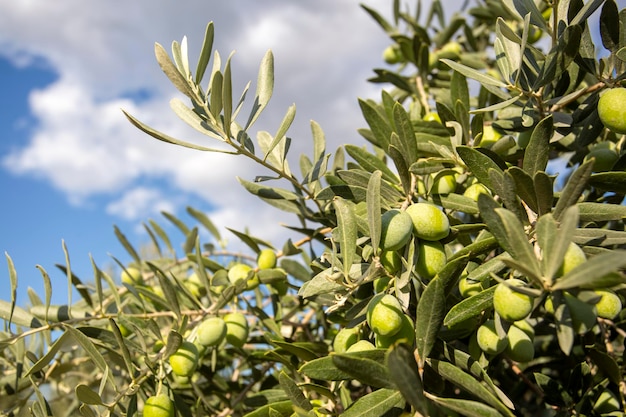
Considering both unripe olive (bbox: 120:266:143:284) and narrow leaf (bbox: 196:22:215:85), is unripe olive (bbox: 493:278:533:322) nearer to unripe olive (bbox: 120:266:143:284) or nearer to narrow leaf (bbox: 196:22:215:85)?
narrow leaf (bbox: 196:22:215:85)

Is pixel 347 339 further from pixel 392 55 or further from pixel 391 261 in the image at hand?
pixel 392 55

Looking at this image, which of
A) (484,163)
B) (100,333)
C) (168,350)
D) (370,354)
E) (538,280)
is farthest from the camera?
(100,333)

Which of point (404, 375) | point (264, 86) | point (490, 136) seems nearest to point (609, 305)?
point (404, 375)

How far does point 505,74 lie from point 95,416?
1.31 m

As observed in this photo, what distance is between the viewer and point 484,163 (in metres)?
1.00

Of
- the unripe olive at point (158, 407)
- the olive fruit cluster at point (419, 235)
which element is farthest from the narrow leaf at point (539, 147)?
the unripe olive at point (158, 407)

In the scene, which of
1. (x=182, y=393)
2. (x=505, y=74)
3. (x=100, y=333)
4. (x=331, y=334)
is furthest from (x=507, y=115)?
(x=182, y=393)

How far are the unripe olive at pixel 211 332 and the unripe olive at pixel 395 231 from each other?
0.70 meters

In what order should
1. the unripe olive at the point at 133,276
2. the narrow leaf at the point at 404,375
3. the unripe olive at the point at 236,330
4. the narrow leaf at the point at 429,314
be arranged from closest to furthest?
the narrow leaf at the point at 404,375
the narrow leaf at the point at 429,314
the unripe olive at the point at 236,330
the unripe olive at the point at 133,276

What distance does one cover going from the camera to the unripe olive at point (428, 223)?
95 cm

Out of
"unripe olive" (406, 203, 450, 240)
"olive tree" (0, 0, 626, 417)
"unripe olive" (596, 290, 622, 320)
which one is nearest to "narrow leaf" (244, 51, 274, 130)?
"olive tree" (0, 0, 626, 417)

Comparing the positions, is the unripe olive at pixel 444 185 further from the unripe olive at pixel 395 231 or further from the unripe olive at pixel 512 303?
the unripe olive at pixel 512 303

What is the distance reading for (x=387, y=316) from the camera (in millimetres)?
899

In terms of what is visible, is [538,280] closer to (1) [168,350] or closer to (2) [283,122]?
(2) [283,122]
